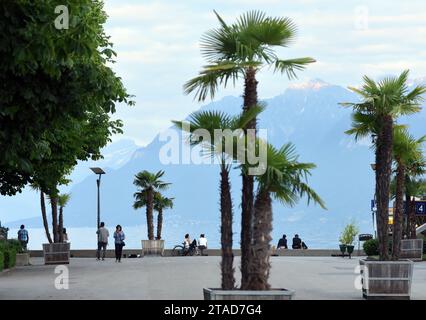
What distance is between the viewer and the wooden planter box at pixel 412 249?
44344 millimetres

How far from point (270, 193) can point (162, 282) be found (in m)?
11.2

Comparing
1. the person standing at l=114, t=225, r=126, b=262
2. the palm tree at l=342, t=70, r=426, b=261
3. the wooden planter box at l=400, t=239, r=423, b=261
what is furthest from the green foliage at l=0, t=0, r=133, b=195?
the wooden planter box at l=400, t=239, r=423, b=261

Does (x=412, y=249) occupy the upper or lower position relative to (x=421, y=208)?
lower

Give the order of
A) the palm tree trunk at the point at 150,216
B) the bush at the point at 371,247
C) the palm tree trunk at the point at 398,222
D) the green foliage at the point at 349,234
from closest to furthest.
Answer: the palm tree trunk at the point at 398,222
the bush at the point at 371,247
the green foliage at the point at 349,234
the palm tree trunk at the point at 150,216

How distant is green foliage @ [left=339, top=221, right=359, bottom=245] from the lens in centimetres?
5644

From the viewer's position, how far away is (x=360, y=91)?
22.8 metres

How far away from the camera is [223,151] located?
16.7m

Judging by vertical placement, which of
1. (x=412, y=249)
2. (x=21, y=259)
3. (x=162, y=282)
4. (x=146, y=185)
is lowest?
(x=162, y=282)

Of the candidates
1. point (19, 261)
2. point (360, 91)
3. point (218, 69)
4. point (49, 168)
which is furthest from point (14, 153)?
point (19, 261)

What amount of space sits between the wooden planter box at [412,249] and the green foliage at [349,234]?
11.6m

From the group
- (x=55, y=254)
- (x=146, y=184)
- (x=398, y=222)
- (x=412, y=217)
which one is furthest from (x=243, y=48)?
(x=146, y=184)

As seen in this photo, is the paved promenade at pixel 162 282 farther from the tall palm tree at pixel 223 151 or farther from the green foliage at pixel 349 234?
the green foliage at pixel 349 234
